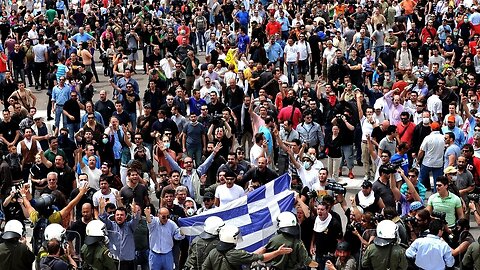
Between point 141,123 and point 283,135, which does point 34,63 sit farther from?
point 283,135

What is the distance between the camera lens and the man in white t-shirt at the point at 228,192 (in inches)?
627

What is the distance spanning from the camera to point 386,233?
12953mm

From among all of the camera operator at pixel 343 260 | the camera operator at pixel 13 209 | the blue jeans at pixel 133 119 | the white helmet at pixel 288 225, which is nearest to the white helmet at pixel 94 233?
the white helmet at pixel 288 225

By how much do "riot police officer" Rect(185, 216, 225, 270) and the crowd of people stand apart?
18mm

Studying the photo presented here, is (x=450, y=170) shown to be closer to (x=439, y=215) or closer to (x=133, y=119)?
(x=439, y=215)

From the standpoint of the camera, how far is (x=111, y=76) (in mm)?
28906

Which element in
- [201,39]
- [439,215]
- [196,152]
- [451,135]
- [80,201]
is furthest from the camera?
[201,39]

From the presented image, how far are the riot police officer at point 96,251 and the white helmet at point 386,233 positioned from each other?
3128 millimetres

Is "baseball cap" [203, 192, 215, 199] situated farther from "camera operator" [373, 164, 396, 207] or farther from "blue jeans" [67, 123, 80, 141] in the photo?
"blue jeans" [67, 123, 80, 141]

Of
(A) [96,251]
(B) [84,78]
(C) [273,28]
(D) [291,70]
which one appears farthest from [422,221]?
(C) [273,28]

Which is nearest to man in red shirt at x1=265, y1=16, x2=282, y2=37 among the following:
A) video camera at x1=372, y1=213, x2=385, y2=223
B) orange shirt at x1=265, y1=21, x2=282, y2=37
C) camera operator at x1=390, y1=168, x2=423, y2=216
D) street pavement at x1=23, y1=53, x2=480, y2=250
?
orange shirt at x1=265, y1=21, x2=282, y2=37

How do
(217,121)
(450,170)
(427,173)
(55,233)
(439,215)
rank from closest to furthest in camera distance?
(55,233)
(439,215)
(450,170)
(427,173)
(217,121)

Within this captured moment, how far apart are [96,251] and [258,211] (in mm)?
2855

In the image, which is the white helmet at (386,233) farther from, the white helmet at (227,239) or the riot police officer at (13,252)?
the riot police officer at (13,252)
